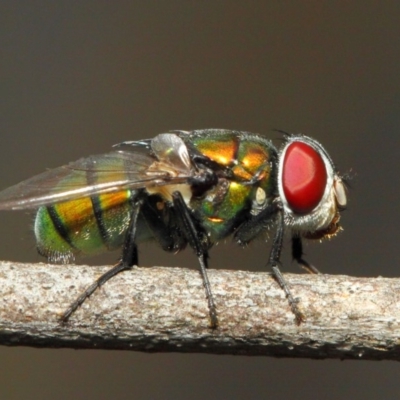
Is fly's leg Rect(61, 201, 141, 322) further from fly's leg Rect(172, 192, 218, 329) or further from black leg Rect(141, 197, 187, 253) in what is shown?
fly's leg Rect(172, 192, 218, 329)

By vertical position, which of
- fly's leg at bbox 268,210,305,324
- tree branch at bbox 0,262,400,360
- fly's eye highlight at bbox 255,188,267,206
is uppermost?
fly's eye highlight at bbox 255,188,267,206

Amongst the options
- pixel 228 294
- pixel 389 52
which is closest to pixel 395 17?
pixel 389 52

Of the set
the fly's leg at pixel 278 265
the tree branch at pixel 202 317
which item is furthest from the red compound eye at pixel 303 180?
the tree branch at pixel 202 317

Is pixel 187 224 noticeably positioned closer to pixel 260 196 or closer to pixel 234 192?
pixel 234 192

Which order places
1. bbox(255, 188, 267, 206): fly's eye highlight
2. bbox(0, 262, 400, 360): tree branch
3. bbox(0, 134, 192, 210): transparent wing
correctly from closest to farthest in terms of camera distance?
bbox(0, 262, 400, 360): tree branch, bbox(0, 134, 192, 210): transparent wing, bbox(255, 188, 267, 206): fly's eye highlight

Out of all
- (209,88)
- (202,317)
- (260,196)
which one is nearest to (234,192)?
(260,196)

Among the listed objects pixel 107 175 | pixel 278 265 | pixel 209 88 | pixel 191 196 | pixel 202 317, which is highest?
pixel 209 88

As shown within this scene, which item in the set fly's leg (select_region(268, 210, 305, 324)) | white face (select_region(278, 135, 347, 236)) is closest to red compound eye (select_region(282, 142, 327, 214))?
white face (select_region(278, 135, 347, 236))
